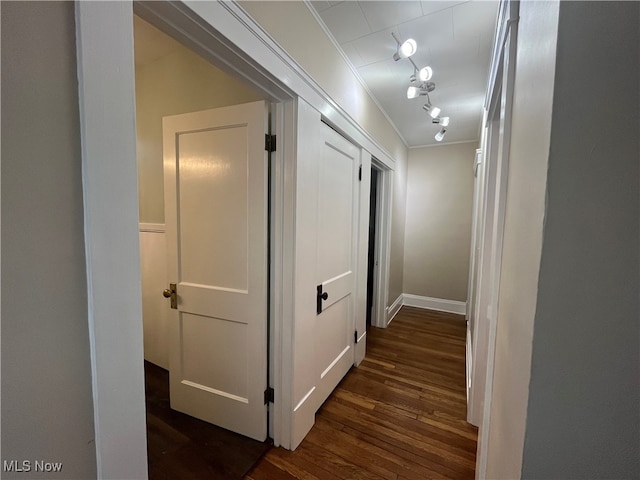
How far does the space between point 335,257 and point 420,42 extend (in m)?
1.60

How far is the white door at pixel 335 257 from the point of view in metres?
1.78

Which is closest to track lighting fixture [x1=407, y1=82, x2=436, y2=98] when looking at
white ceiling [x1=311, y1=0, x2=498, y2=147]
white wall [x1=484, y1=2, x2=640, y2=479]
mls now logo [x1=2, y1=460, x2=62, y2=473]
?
white ceiling [x1=311, y1=0, x2=498, y2=147]

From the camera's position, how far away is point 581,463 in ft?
1.28

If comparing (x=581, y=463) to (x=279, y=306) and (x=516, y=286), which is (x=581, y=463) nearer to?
(x=516, y=286)

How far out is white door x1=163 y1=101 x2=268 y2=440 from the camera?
1.48m

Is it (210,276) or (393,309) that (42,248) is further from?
(393,309)

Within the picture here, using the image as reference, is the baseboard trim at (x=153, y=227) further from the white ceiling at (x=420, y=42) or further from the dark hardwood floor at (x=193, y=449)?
the white ceiling at (x=420, y=42)

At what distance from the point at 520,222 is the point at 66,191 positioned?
3.41 feet

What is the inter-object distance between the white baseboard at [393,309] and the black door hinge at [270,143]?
286 cm

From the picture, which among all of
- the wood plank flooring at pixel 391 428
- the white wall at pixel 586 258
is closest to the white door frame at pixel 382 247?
the wood plank flooring at pixel 391 428

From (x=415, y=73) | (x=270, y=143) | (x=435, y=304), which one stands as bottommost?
(x=435, y=304)

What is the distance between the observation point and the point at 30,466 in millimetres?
555

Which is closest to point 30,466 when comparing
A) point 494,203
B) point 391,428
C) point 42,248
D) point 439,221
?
point 42,248

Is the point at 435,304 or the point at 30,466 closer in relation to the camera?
the point at 30,466
